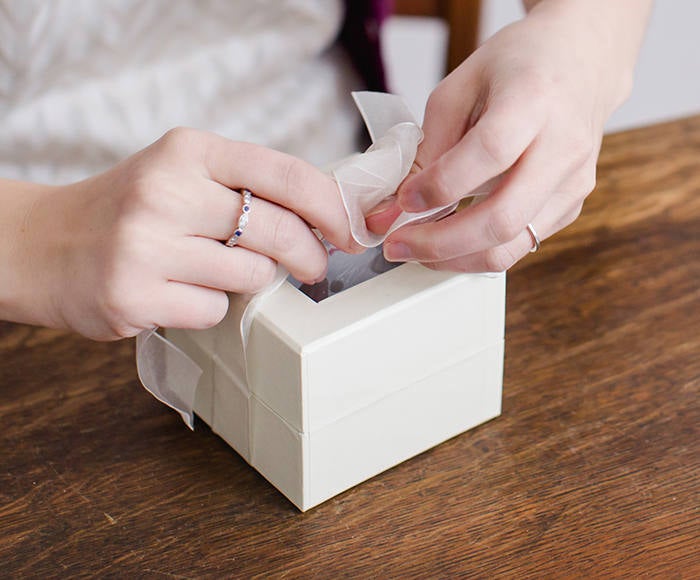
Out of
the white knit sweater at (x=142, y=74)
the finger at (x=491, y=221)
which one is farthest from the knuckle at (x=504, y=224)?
the white knit sweater at (x=142, y=74)

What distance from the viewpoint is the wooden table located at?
0.49 metres

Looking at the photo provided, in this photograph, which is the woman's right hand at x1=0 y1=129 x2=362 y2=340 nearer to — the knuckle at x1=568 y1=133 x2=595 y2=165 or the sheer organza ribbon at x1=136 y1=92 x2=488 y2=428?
the sheer organza ribbon at x1=136 y1=92 x2=488 y2=428

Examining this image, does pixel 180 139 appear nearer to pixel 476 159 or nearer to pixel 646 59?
pixel 476 159

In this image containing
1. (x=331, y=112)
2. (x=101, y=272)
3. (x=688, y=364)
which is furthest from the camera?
(x=331, y=112)

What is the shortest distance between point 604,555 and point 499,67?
271 millimetres

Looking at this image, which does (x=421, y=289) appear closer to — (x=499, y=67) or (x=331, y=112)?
(x=499, y=67)

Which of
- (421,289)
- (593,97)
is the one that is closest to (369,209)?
(421,289)

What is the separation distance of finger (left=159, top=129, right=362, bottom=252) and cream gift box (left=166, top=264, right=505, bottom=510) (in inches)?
2.0

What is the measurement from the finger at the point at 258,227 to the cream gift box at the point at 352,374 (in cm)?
2

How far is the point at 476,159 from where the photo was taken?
484 millimetres

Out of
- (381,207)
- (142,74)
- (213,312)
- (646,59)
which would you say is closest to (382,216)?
(381,207)

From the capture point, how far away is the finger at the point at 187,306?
498 mm

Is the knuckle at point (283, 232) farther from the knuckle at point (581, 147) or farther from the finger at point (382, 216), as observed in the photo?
the knuckle at point (581, 147)

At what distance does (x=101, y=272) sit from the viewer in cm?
49
